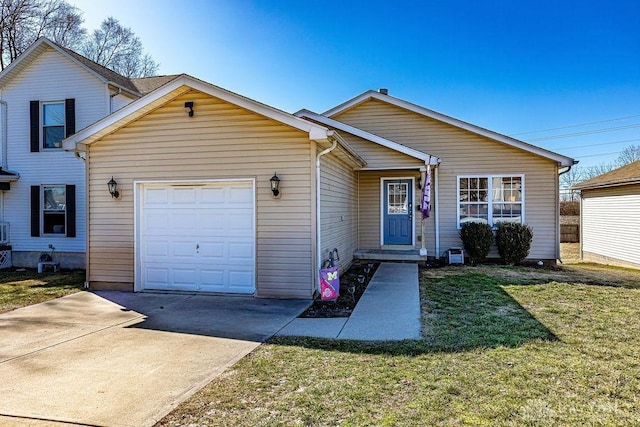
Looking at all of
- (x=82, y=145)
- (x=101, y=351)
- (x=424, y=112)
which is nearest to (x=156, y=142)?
(x=82, y=145)

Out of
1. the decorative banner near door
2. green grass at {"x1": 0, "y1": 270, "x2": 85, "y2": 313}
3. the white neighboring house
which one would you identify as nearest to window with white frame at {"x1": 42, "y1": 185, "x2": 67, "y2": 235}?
the white neighboring house

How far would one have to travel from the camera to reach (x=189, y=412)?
10.6 feet

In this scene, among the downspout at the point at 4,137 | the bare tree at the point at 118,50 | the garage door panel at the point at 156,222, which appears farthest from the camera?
the bare tree at the point at 118,50

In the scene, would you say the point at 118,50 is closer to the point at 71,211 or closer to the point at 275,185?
the point at 71,211

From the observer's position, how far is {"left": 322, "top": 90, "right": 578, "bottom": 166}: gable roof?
11.3 m

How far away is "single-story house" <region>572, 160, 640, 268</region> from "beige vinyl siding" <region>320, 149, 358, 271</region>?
8.97m

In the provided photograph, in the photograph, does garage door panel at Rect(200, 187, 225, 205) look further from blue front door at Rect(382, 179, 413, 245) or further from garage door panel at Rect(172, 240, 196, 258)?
blue front door at Rect(382, 179, 413, 245)

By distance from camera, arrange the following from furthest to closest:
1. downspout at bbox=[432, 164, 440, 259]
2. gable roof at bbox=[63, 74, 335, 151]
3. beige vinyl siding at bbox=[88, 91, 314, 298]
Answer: downspout at bbox=[432, 164, 440, 259] < beige vinyl siding at bbox=[88, 91, 314, 298] < gable roof at bbox=[63, 74, 335, 151]

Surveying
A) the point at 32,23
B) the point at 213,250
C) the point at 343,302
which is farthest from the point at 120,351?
the point at 32,23

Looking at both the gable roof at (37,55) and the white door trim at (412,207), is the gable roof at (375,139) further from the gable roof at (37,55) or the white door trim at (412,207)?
the gable roof at (37,55)

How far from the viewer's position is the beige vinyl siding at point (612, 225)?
1313cm

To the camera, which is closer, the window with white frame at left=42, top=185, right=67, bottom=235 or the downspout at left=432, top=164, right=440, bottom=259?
the downspout at left=432, top=164, right=440, bottom=259

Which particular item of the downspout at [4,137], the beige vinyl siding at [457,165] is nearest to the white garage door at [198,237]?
the beige vinyl siding at [457,165]

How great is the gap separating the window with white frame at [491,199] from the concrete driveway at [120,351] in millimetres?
7175
